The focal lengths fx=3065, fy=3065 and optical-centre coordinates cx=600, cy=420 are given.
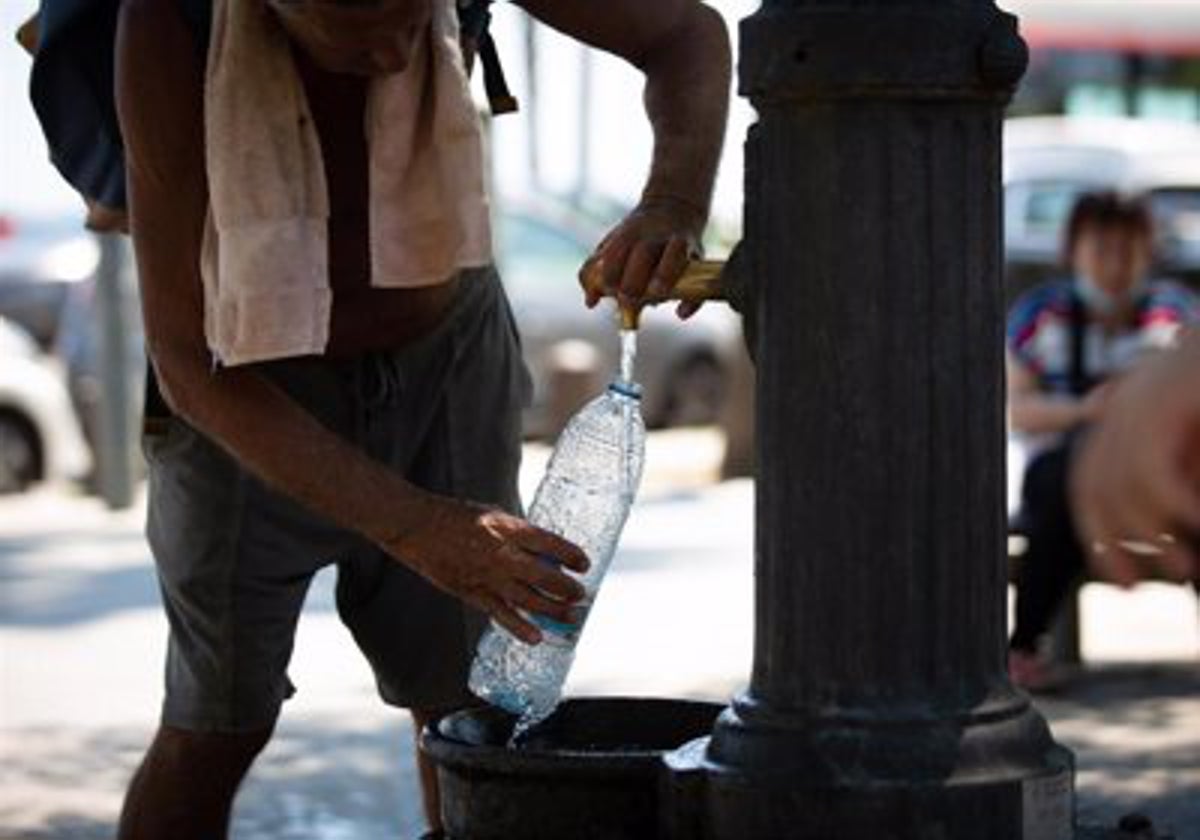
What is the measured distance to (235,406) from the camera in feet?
12.2

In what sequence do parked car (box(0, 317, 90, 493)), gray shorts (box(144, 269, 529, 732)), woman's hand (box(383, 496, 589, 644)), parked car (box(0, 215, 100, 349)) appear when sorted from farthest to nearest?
1. parked car (box(0, 215, 100, 349))
2. parked car (box(0, 317, 90, 493))
3. gray shorts (box(144, 269, 529, 732))
4. woman's hand (box(383, 496, 589, 644))

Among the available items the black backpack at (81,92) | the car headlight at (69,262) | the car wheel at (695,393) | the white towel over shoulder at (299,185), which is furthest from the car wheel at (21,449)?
the white towel over shoulder at (299,185)

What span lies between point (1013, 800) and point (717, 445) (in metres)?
14.4

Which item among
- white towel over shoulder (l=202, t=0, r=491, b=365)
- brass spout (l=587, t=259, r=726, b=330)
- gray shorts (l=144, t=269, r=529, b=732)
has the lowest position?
gray shorts (l=144, t=269, r=529, b=732)

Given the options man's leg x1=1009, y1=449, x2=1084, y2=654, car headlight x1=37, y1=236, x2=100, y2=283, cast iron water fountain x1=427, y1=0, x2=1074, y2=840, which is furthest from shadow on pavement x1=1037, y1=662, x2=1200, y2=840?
car headlight x1=37, y1=236, x2=100, y2=283

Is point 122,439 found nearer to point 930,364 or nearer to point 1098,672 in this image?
point 1098,672

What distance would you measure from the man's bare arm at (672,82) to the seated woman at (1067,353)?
343cm

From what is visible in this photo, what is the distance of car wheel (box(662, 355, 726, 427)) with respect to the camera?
20.0 m

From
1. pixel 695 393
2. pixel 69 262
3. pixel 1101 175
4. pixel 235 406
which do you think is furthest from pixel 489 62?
pixel 69 262

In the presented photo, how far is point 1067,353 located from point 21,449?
910 centimetres

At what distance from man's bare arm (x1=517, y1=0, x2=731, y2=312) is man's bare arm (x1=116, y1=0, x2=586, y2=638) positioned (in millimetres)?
459

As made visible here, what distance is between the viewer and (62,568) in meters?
11.0

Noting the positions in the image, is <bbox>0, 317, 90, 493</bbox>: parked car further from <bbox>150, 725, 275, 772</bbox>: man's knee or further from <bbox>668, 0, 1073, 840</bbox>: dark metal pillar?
<bbox>668, 0, 1073, 840</bbox>: dark metal pillar

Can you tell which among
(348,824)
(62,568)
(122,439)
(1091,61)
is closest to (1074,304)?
(348,824)
